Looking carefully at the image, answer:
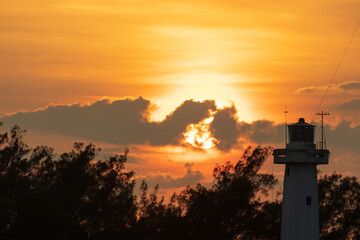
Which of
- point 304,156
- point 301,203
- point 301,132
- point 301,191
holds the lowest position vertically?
point 301,203

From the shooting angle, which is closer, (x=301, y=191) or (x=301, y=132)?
(x=301, y=191)

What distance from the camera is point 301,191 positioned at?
67750 millimetres

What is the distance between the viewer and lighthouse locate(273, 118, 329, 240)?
2667 inches

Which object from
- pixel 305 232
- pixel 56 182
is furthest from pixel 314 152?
pixel 56 182

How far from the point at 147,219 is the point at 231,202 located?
1148cm

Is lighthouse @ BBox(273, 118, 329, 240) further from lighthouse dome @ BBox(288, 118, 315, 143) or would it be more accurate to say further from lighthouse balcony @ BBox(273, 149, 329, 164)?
lighthouse dome @ BBox(288, 118, 315, 143)

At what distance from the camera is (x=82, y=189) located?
3164 inches

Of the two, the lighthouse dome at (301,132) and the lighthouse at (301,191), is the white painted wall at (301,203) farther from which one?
the lighthouse dome at (301,132)

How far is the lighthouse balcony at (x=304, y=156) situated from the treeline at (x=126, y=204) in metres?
16.7

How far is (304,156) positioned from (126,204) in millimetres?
21330

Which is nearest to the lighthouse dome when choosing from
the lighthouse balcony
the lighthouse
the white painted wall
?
the lighthouse

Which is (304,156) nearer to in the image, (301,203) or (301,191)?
(301,191)

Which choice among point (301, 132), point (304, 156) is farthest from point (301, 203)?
point (301, 132)

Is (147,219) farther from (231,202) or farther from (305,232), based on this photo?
(305,232)
